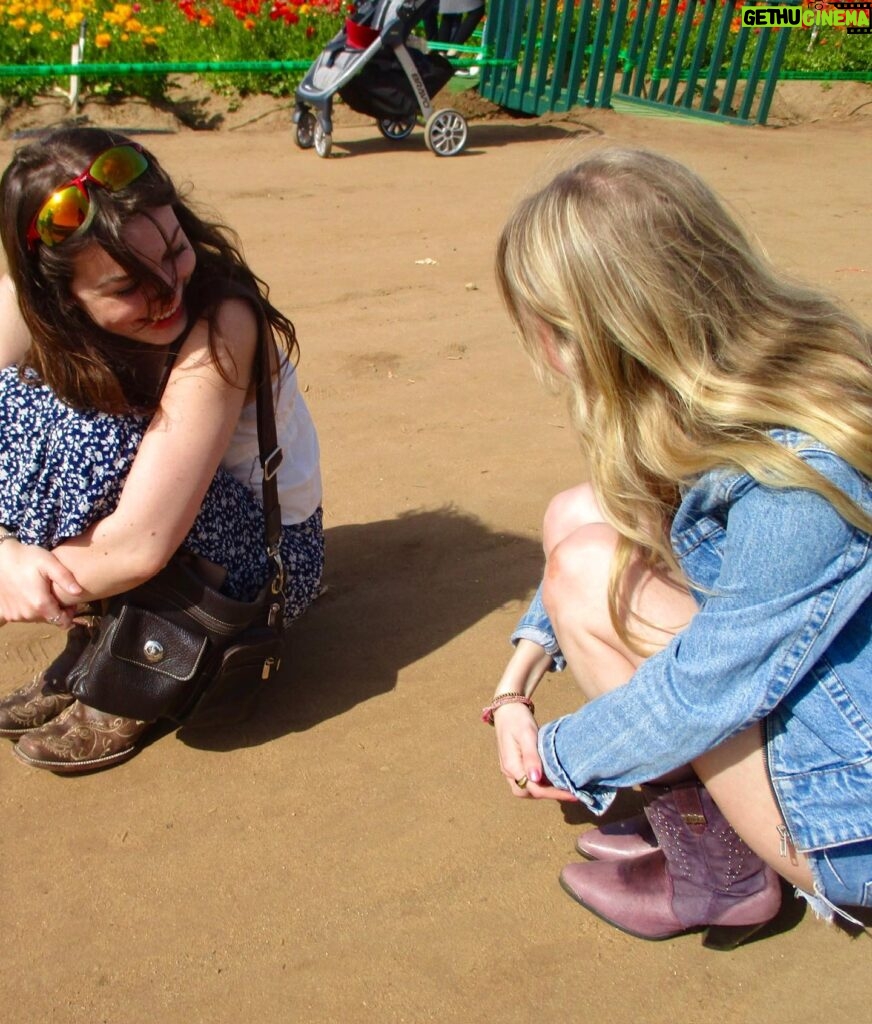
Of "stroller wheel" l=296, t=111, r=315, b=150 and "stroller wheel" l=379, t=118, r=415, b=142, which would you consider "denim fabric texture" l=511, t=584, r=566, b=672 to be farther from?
"stroller wheel" l=379, t=118, r=415, b=142

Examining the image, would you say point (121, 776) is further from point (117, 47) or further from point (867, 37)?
point (867, 37)

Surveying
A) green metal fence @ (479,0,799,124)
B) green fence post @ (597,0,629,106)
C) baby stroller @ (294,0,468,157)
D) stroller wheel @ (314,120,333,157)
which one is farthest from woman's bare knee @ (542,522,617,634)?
green fence post @ (597,0,629,106)

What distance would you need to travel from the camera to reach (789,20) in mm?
8445

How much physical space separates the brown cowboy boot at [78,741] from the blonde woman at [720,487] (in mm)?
919

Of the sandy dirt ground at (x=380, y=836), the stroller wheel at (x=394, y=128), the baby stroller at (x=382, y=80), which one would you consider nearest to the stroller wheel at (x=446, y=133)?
the baby stroller at (x=382, y=80)

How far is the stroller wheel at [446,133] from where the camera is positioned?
7.22 metres

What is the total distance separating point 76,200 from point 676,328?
95cm

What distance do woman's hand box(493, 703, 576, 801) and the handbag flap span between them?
0.54 metres

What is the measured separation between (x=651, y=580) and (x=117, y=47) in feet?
27.6

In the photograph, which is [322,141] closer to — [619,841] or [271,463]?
[271,463]

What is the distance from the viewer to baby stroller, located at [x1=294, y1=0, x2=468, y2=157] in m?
6.88

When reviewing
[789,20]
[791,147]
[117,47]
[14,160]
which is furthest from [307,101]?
[14,160]

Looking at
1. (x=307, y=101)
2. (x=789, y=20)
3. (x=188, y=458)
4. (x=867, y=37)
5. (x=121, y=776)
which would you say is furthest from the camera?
(x=867, y=37)

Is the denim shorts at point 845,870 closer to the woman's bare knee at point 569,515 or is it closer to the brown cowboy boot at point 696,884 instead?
the brown cowboy boot at point 696,884
